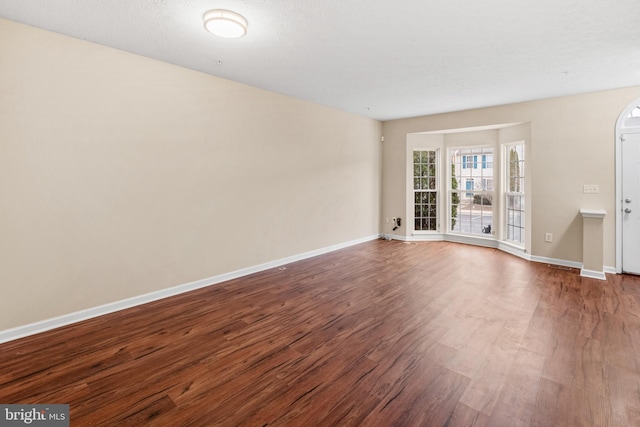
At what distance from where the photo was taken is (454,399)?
1836 millimetres

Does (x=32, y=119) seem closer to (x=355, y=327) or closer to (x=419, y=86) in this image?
(x=355, y=327)

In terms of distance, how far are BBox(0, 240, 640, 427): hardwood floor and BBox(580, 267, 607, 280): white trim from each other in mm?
493

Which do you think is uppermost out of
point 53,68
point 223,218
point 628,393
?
point 53,68

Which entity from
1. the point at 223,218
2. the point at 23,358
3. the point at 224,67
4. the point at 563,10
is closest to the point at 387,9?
the point at 563,10

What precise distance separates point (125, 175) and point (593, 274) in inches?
240

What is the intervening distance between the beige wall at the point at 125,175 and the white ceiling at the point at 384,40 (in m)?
0.31

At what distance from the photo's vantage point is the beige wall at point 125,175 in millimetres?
2588

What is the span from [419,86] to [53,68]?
4147 mm

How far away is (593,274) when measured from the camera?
416 cm

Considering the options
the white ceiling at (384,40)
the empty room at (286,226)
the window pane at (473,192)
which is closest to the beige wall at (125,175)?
the empty room at (286,226)

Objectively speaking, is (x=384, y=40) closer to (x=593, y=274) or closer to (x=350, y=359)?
(x=350, y=359)

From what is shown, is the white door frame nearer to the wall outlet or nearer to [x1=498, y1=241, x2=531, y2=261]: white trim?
the wall outlet

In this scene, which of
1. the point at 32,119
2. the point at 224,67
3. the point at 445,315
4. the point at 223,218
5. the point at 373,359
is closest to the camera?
the point at 373,359

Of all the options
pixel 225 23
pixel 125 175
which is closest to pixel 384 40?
pixel 225 23
